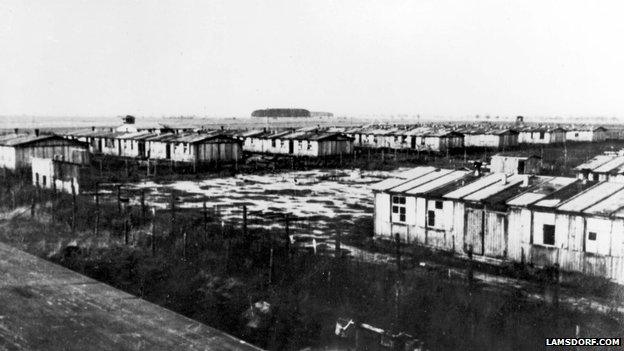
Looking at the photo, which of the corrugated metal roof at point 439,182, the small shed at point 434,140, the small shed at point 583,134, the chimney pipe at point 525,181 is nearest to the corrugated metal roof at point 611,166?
the corrugated metal roof at point 439,182

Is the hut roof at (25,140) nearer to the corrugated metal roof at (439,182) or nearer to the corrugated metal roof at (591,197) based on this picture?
the corrugated metal roof at (439,182)

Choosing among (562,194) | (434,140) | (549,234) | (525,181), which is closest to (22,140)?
(525,181)

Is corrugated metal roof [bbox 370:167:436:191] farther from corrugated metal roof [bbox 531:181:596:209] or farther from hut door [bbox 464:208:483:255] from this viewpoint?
corrugated metal roof [bbox 531:181:596:209]

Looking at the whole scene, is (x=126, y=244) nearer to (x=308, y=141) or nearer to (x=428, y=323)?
(x=428, y=323)

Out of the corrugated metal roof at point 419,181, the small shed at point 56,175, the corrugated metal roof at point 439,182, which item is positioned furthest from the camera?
the small shed at point 56,175

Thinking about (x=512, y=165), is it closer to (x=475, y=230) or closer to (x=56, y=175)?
(x=475, y=230)
